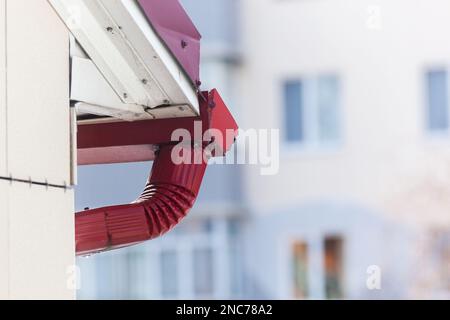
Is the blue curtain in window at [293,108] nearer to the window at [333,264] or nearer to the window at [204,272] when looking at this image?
the window at [333,264]

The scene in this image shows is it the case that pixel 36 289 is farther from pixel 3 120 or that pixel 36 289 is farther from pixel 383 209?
pixel 383 209

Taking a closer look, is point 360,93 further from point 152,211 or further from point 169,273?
point 152,211

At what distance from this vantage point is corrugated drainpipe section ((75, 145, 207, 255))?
382cm

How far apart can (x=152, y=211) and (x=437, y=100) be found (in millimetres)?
13302

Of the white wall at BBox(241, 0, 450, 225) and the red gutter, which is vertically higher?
the white wall at BBox(241, 0, 450, 225)

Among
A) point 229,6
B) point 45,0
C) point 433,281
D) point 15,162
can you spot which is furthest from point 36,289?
point 229,6

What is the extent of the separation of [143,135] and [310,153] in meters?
13.8

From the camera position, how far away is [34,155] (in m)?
3.23

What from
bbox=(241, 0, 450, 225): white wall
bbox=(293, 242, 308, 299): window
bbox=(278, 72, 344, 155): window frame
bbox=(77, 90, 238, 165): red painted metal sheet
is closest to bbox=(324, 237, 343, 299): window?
bbox=(293, 242, 308, 299): window

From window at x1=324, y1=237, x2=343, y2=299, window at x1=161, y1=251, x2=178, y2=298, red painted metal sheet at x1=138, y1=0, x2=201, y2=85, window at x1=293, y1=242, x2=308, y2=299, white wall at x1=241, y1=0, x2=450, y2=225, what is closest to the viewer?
red painted metal sheet at x1=138, y1=0, x2=201, y2=85

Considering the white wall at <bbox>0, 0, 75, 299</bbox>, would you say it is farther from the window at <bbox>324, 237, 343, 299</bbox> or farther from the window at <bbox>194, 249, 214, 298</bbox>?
the window at <bbox>194, 249, 214, 298</bbox>

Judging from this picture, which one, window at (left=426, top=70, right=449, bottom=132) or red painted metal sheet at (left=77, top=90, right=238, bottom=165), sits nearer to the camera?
red painted metal sheet at (left=77, top=90, right=238, bottom=165)

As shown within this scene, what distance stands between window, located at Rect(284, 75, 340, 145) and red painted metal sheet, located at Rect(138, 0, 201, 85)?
13594 millimetres

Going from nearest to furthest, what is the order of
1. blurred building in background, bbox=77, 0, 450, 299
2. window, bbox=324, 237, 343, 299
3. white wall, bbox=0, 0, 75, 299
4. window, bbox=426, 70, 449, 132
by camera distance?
white wall, bbox=0, 0, 75, 299 → blurred building in background, bbox=77, 0, 450, 299 → window, bbox=426, 70, 449, 132 → window, bbox=324, 237, 343, 299
